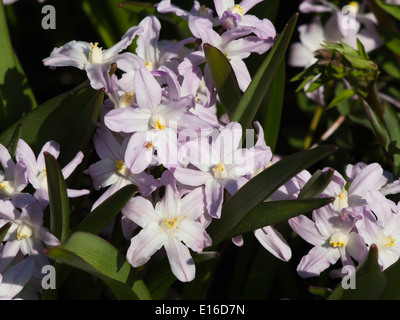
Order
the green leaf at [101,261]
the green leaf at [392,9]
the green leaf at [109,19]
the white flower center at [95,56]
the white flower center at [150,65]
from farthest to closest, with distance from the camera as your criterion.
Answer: the green leaf at [109,19], the green leaf at [392,9], the white flower center at [150,65], the white flower center at [95,56], the green leaf at [101,261]

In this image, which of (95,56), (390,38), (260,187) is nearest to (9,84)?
(95,56)

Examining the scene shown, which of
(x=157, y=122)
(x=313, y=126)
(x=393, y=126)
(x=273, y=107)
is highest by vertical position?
(x=157, y=122)

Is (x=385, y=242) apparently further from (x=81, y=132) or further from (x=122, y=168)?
(x=81, y=132)

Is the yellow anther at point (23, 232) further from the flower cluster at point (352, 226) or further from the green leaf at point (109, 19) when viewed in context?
the green leaf at point (109, 19)

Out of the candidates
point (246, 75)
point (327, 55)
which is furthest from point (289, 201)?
point (327, 55)

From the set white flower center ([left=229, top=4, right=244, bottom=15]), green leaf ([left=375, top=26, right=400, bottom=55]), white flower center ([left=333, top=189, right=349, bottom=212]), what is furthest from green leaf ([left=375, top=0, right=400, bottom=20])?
white flower center ([left=333, top=189, right=349, bottom=212])

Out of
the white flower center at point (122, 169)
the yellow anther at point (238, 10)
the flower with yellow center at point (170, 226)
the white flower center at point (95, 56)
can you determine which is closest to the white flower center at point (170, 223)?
the flower with yellow center at point (170, 226)
